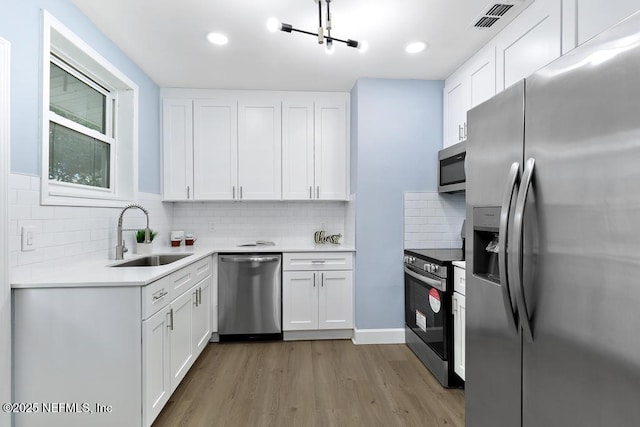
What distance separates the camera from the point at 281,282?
3.37 meters

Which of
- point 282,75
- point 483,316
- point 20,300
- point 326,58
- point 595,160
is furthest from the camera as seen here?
point 282,75

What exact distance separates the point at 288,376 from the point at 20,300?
1.77 meters

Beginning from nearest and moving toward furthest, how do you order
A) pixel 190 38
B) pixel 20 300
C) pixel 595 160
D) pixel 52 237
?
pixel 595 160 → pixel 20 300 → pixel 52 237 → pixel 190 38

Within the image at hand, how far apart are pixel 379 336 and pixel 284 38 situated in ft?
8.95

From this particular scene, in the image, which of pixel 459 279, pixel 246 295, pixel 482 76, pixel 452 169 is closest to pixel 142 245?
pixel 246 295

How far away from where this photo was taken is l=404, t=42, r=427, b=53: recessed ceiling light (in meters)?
2.66

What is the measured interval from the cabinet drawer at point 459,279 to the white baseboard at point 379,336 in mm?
1068

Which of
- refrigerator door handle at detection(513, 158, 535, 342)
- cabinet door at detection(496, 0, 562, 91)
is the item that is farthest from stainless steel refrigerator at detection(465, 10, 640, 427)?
cabinet door at detection(496, 0, 562, 91)

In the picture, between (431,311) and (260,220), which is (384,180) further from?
(260,220)

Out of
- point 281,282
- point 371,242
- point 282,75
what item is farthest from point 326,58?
point 281,282

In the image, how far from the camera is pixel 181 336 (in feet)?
7.84

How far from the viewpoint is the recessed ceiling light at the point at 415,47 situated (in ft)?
8.73

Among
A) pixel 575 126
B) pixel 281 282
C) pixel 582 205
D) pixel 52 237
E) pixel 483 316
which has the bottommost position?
pixel 281 282

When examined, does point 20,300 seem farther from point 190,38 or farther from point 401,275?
point 401,275
